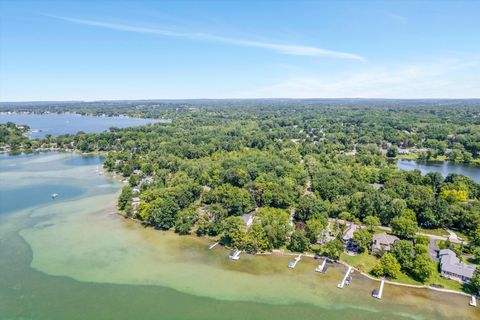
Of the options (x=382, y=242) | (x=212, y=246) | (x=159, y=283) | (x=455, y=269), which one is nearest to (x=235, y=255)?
(x=212, y=246)

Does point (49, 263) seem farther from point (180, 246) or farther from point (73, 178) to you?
point (73, 178)

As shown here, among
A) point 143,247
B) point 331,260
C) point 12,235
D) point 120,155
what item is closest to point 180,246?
point 143,247

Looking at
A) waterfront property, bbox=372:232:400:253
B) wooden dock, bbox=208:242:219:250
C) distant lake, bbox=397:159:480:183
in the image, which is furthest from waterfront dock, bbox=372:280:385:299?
distant lake, bbox=397:159:480:183

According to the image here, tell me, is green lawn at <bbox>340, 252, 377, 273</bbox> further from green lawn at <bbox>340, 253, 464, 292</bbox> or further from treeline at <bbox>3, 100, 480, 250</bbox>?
treeline at <bbox>3, 100, 480, 250</bbox>

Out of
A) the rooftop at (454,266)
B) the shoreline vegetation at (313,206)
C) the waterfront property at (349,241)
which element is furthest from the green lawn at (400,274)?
the waterfront property at (349,241)

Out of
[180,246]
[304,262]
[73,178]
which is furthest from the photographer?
[73,178]

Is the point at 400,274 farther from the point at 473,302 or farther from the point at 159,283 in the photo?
the point at 159,283
